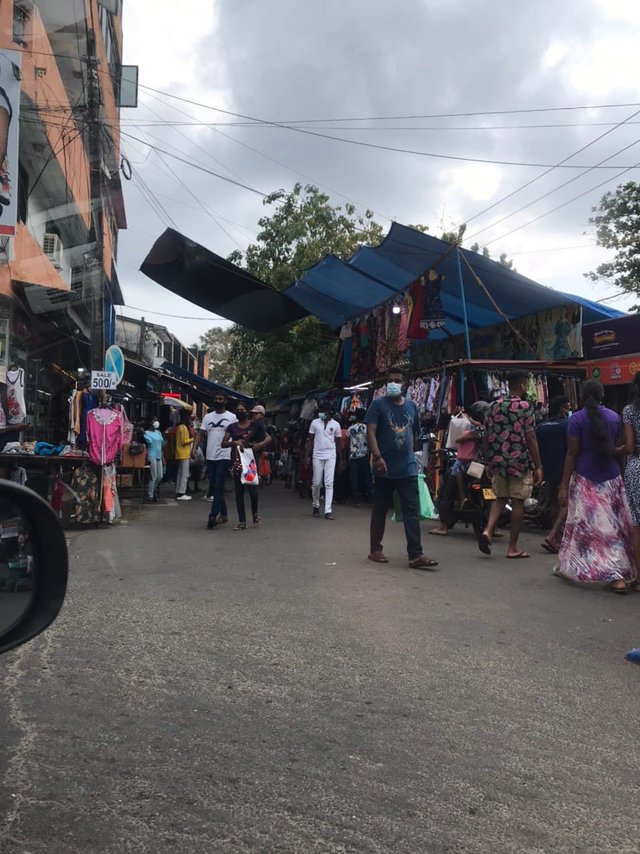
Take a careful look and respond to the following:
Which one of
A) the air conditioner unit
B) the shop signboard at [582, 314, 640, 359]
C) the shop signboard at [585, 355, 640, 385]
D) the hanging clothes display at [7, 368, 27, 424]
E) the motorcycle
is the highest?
the air conditioner unit

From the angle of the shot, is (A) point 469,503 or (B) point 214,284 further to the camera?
(B) point 214,284

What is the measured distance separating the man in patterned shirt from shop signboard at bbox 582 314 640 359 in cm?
519

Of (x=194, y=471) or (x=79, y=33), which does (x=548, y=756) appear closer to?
(x=194, y=471)

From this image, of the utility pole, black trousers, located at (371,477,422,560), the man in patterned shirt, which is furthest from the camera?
the utility pole

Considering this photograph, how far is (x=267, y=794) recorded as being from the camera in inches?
112

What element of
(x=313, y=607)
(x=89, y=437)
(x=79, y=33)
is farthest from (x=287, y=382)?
(x=313, y=607)

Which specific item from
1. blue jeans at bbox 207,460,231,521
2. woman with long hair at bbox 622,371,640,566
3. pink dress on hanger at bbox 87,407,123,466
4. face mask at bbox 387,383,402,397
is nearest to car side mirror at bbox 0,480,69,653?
woman with long hair at bbox 622,371,640,566

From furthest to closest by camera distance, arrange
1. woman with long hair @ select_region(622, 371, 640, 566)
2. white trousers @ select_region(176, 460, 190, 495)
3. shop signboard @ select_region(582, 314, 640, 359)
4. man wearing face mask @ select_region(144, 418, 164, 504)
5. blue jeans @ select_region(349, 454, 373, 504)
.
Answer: white trousers @ select_region(176, 460, 190, 495), man wearing face mask @ select_region(144, 418, 164, 504), blue jeans @ select_region(349, 454, 373, 504), shop signboard @ select_region(582, 314, 640, 359), woman with long hair @ select_region(622, 371, 640, 566)

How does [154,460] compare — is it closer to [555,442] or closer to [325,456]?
[325,456]

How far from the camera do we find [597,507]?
6832mm

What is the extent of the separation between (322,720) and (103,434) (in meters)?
7.80

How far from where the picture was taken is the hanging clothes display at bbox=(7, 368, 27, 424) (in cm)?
1320

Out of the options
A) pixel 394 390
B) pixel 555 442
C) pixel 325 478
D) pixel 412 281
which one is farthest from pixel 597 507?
pixel 412 281

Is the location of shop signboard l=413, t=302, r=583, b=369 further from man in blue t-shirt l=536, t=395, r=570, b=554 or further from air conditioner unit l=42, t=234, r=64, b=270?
air conditioner unit l=42, t=234, r=64, b=270
